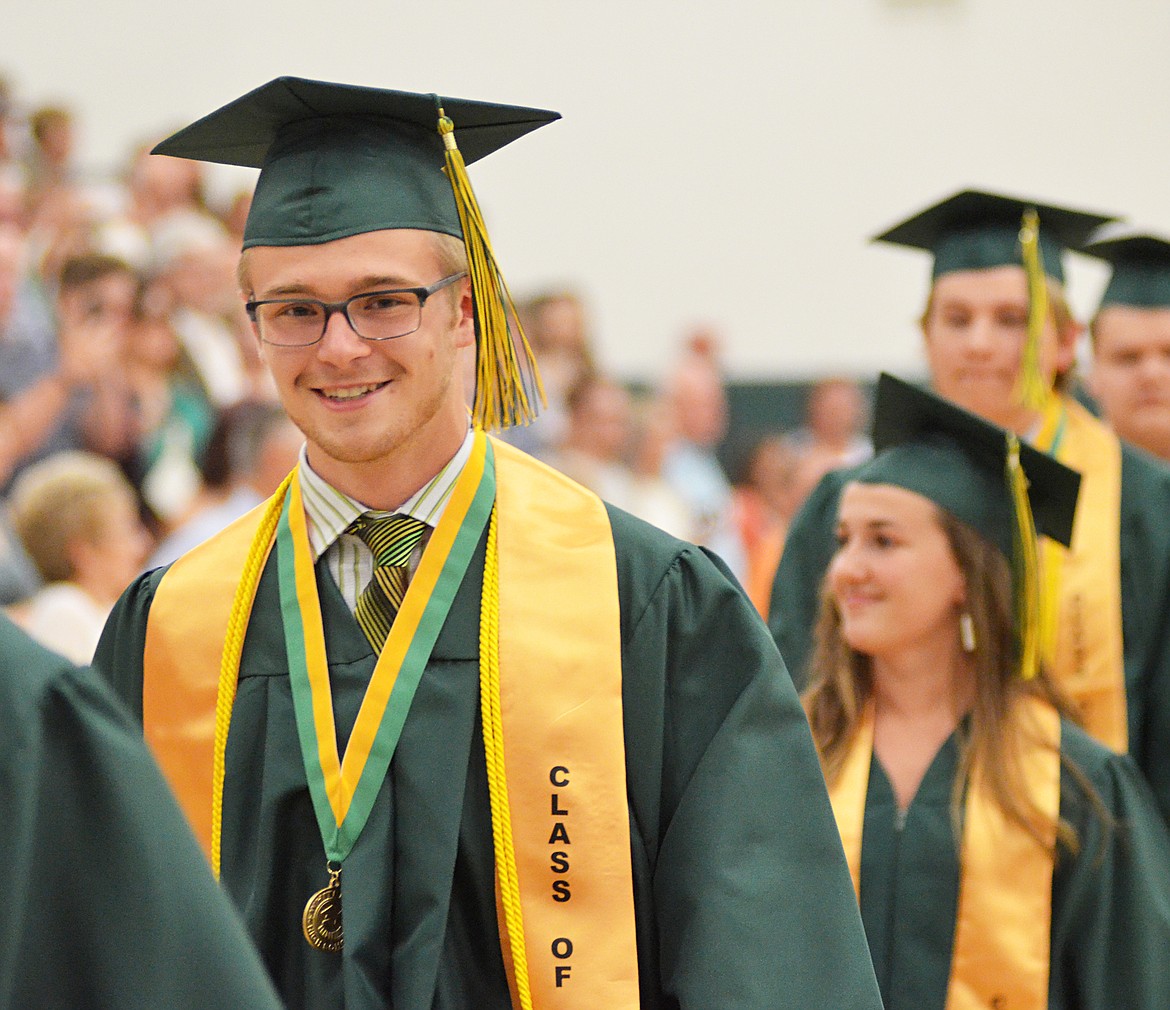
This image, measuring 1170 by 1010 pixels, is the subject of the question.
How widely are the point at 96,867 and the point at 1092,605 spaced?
9.88 feet

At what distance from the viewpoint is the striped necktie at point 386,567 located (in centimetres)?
246

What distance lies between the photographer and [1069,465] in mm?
3975

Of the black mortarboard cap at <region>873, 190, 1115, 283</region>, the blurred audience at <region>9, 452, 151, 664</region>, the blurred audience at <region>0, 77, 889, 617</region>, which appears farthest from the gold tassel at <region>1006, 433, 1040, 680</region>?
the blurred audience at <region>0, 77, 889, 617</region>

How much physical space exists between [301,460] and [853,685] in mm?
1409

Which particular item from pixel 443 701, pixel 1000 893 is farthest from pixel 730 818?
pixel 1000 893

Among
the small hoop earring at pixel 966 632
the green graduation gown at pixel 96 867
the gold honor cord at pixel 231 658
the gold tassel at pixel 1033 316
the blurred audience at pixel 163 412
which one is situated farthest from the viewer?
the blurred audience at pixel 163 412

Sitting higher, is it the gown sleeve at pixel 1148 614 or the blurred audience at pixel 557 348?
the blurred audience at pixel 557 348

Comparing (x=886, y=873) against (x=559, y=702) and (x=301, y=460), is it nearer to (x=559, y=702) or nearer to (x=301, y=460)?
(x=559, y=702)

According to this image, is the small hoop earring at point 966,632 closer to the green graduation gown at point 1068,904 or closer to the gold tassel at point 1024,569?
the gold tassel at point 1024,569

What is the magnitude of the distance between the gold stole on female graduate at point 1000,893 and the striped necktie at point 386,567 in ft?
3.68

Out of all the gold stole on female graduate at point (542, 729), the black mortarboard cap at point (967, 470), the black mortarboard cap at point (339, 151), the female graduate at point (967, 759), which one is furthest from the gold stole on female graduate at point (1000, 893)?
the black mortarboard cap at point (339, 151)

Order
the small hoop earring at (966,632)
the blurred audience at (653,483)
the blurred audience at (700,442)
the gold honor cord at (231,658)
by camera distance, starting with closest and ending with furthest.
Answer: the gold honor cord at (231,658), the small hoop earring at (966,632), the blurred audience at (653,483), the blurred audience at (700,442)

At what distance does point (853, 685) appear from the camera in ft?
11.6

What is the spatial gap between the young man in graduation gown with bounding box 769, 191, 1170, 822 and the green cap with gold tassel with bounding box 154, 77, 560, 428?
5.05ft
